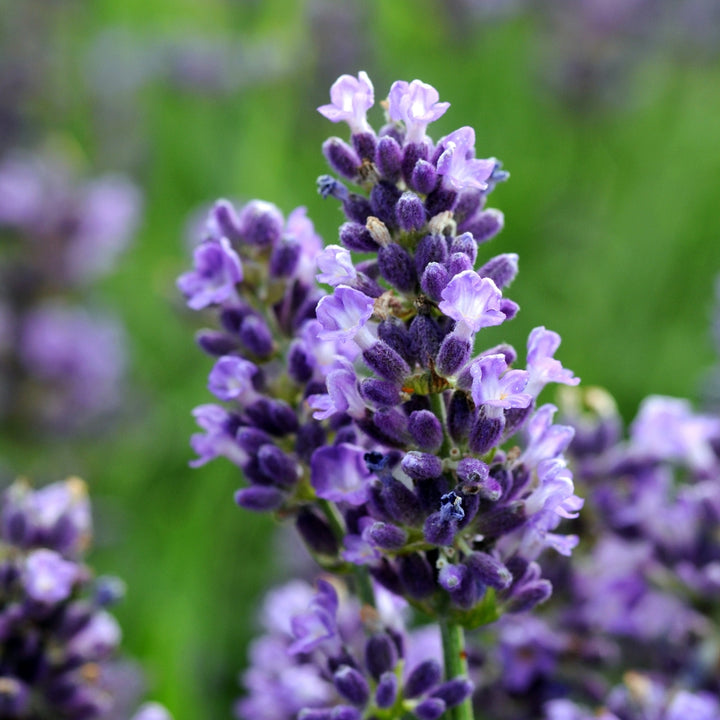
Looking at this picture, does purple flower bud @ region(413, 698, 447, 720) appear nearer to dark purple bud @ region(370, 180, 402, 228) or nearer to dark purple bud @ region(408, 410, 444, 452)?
dark purple bud @ region(408, 410, 444, 452)

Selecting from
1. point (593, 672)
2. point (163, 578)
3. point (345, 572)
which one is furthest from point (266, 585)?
point (345, 572)

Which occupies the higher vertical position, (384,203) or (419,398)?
(384,203)

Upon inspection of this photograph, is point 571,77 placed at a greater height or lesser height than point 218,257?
greater

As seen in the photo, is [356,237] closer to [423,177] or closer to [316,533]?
[423,177]

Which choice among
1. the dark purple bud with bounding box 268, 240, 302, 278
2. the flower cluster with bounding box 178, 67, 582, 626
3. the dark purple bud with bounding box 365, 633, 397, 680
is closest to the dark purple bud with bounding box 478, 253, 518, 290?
the flower cluster with bounding box 178, 67, 582, 626

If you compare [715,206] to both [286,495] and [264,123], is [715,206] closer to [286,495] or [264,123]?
[264,123]

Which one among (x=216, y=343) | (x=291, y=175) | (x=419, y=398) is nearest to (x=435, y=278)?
(x=419, y=398)
